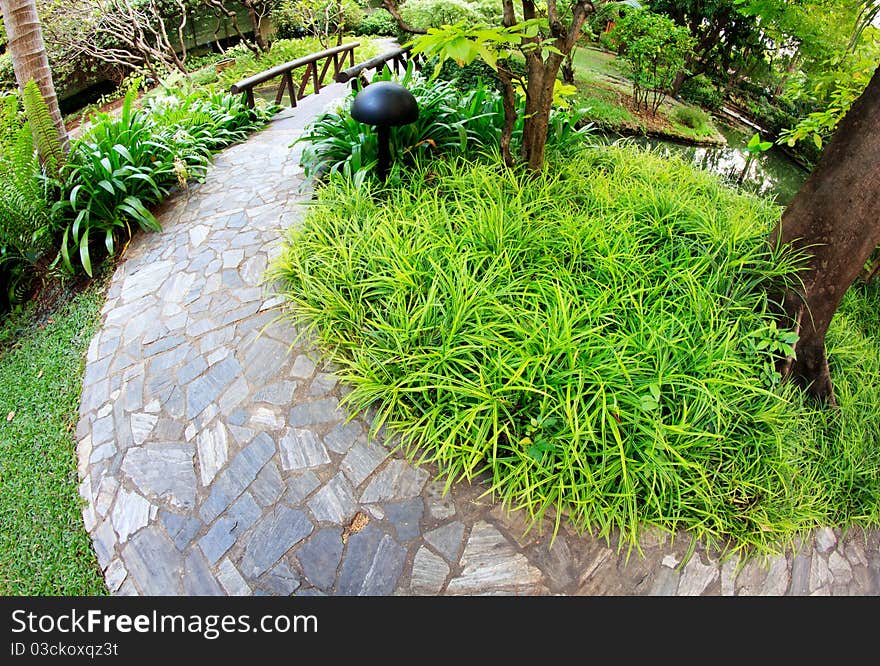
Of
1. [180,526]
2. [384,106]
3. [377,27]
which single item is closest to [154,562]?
[180,526]

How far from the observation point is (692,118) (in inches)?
Answer: 351

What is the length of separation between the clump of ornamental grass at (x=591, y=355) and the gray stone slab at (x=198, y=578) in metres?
0.96

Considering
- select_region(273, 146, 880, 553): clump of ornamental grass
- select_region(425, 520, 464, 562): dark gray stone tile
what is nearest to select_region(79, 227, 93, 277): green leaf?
select_region(273, 146, 880, 553): clump of ornamental grass

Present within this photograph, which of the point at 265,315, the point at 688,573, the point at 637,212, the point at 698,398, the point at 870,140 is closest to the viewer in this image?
the point at 688,573

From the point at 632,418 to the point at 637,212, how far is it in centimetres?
170

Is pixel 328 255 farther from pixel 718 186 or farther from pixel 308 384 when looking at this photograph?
pixel 718 186

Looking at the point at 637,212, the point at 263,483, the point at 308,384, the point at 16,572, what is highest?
the point at 637,212

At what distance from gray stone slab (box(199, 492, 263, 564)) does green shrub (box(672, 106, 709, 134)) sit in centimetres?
954

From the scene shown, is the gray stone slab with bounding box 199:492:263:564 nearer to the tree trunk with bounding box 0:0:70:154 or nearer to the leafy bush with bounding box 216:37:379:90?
the tree trunk with bounding box 0:0:70:154

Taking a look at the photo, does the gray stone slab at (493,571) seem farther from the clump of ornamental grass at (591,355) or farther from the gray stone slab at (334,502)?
the gray stone slab at (334,502)

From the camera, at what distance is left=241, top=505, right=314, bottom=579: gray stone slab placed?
82.7 inches

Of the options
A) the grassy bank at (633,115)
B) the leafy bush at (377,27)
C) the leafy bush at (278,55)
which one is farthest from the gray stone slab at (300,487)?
the leafy bush at (377,27)
